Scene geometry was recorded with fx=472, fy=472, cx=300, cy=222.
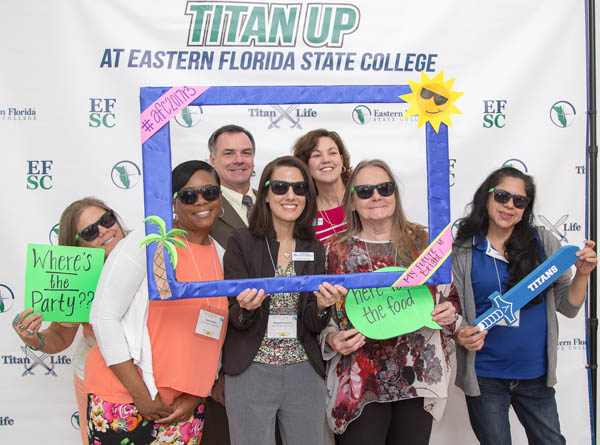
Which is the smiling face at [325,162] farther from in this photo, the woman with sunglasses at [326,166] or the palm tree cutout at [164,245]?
the palm tree cutout at [164,245]

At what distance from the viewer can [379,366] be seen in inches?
71.6

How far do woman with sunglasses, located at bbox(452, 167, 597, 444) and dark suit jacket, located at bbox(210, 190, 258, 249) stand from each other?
1012mm

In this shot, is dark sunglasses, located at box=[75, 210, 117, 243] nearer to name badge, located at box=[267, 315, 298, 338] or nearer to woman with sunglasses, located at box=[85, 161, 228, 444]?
woman with sunglasses, located at box=[85, 161, 228, 444]

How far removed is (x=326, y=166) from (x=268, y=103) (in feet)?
2.22

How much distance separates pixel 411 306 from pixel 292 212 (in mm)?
585

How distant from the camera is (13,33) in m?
2.54

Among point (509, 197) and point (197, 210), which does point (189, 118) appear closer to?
point (197, 210)

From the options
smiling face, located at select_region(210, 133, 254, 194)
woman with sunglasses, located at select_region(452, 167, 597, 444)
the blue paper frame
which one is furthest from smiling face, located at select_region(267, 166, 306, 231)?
woman with sunglasses, located at select_region(452, 167, 597, 444)

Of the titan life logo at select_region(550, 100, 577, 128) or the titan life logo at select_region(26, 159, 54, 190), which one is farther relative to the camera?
the titan life logo at select_region(550, 100, 577, 128)

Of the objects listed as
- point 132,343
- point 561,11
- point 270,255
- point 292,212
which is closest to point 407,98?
point 292,212

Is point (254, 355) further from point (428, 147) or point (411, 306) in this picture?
point (428, 147)

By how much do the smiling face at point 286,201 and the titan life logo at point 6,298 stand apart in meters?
1.71

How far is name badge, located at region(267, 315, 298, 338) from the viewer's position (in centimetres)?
175

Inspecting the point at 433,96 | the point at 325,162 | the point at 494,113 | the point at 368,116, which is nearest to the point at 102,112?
the point at 325,162
